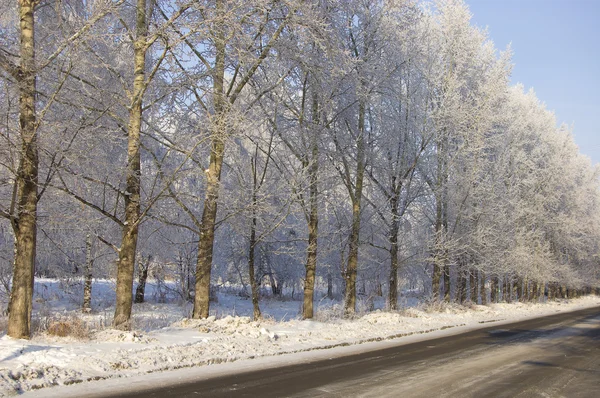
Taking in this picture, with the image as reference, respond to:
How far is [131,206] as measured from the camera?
1088 centimetres

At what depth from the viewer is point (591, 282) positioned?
55438mm

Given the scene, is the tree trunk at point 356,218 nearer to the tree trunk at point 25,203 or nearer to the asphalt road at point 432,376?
the asphalt road at point 432,376

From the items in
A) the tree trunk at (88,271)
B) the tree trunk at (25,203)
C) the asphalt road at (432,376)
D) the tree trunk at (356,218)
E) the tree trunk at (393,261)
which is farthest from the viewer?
the tree trunk at (88,271)

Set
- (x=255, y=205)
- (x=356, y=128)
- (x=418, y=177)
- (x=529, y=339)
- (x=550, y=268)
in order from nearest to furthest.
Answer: (x=255, y=205) < (x=529, y=339) < (x=356, y=128) < (x=418, y=177) < (x=550, y=268)

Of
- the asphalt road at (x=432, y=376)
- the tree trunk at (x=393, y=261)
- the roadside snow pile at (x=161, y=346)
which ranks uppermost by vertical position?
the tree trunk at (x=393, y=261)

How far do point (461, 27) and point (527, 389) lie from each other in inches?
786

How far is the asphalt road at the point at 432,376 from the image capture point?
265 inches

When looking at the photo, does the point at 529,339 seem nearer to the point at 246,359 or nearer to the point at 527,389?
the point at 527,389

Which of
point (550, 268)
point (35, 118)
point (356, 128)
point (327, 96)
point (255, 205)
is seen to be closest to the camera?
point (35, 118)

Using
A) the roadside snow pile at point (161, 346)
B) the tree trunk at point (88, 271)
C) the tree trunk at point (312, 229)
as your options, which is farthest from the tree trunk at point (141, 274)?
the roadside snow pile at point (161, 346)

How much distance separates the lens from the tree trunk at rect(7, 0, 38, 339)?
8672 mm

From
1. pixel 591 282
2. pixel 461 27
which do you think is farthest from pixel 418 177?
pixel 591 282

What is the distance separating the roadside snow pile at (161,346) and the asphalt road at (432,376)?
4.19 ft

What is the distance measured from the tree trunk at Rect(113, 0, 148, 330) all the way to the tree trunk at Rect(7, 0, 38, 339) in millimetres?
2033
